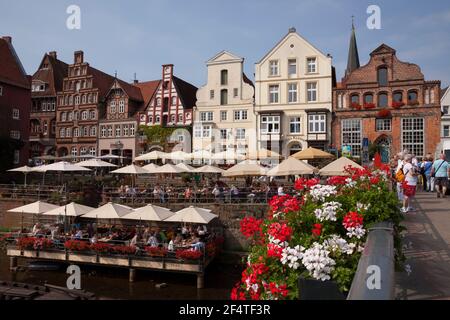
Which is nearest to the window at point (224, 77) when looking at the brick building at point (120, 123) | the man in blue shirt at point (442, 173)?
the brick building at point (120, 123)

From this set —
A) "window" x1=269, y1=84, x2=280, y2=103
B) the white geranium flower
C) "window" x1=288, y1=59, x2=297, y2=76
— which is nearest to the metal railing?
the white geranium flower

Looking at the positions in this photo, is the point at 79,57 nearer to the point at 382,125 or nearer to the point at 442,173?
the point at 382,125

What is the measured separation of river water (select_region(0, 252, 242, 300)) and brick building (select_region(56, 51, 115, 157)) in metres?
26.9

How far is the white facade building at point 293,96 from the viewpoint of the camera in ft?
113

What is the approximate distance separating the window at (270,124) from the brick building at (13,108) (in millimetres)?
24857

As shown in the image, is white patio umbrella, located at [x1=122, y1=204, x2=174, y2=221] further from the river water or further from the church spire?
the church spire

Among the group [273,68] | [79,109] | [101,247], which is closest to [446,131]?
A: [273,68]

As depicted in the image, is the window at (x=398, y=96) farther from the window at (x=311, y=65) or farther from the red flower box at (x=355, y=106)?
the window at (x=311, y=65)

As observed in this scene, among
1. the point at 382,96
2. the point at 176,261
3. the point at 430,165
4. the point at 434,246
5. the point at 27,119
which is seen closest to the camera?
the point at 434,246

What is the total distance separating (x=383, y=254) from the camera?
2.22m

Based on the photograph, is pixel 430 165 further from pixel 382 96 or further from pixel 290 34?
pixel 290 34

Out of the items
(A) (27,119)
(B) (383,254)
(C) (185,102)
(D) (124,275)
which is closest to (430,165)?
(D) (124,275)

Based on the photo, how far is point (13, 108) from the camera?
1516 inches
